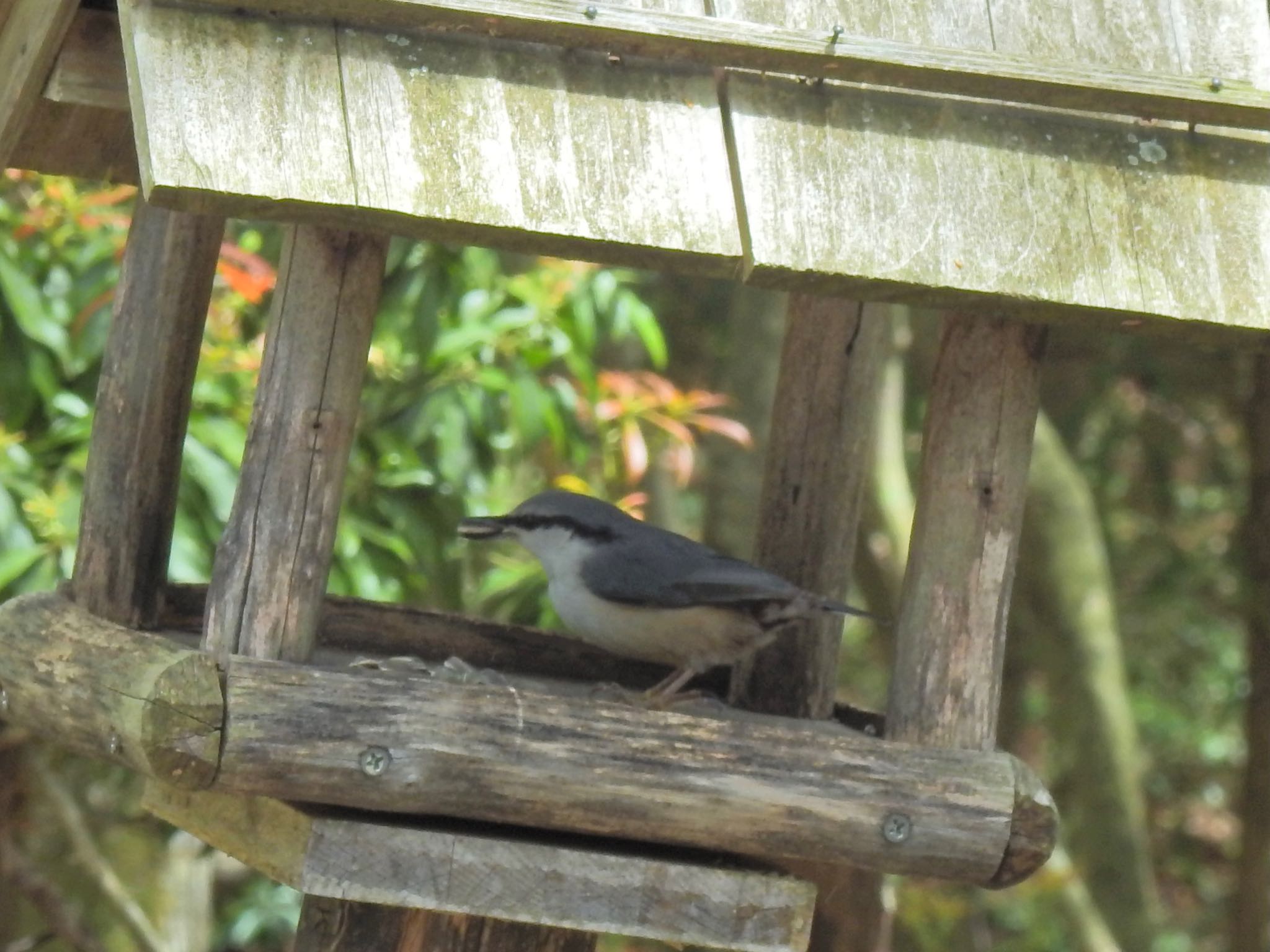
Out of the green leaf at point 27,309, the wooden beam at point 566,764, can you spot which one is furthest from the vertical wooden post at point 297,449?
the green leaf at point 27,309

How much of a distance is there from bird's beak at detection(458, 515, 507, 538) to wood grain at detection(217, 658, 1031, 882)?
0.82 m

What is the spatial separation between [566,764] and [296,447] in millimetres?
619

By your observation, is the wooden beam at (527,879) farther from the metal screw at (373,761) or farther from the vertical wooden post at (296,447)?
the vertical wooden post at (296,447)

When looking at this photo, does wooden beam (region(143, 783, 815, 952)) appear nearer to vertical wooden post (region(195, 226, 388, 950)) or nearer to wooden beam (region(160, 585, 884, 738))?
vertical wooden post (region(195, 226, 388, 950))

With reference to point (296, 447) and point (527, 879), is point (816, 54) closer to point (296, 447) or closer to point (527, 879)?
point (296, 447)

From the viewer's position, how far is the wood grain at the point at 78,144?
338cm

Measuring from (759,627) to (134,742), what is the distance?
1197 mm

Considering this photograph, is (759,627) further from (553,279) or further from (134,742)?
(553,279)

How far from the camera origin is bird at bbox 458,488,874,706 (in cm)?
324

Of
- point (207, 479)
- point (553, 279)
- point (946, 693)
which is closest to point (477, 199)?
point (946, 693)

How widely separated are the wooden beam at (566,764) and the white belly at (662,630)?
378mm

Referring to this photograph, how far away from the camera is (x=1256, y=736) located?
282 inches

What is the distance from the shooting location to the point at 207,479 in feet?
12.9

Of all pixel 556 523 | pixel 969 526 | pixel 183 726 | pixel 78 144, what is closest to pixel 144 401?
pixel 78 144
